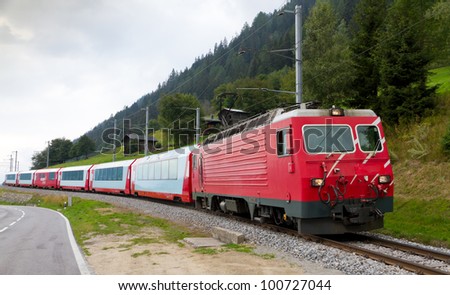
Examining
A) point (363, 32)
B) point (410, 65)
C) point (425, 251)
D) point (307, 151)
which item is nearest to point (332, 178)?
point (307, 151)

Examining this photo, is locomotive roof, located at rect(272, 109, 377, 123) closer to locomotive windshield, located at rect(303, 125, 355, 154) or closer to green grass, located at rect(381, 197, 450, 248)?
locomotive windshield, located at rect(303, 125, 355, 154)

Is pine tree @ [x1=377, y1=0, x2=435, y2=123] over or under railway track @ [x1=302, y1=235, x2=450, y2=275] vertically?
over

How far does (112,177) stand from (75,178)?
509 inches

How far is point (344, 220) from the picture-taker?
10.2 meters

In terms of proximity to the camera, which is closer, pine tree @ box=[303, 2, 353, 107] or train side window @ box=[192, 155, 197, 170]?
train side window @ box=[192, 155, 197, 170]

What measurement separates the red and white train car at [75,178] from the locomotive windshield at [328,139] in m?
38.6

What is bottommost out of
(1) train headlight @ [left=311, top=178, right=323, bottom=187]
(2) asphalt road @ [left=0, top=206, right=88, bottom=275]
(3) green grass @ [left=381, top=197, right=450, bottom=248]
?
(2) asphalt road @ [left=0, top=206, right=88, bottom=275]

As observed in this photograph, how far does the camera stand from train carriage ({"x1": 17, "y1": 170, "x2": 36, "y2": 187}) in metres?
64.8

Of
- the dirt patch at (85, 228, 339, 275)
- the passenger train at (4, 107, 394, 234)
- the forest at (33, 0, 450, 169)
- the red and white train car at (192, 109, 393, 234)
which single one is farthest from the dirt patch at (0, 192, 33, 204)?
the red and white train car at (192, 109, 393, 234)

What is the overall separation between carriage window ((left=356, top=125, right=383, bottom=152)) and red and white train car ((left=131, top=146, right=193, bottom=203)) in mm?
12013

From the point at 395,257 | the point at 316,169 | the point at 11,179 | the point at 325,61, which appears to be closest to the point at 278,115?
the point at 316,169

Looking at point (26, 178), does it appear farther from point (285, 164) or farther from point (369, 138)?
point (369, 138)

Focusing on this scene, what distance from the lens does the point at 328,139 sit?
10602 mm
